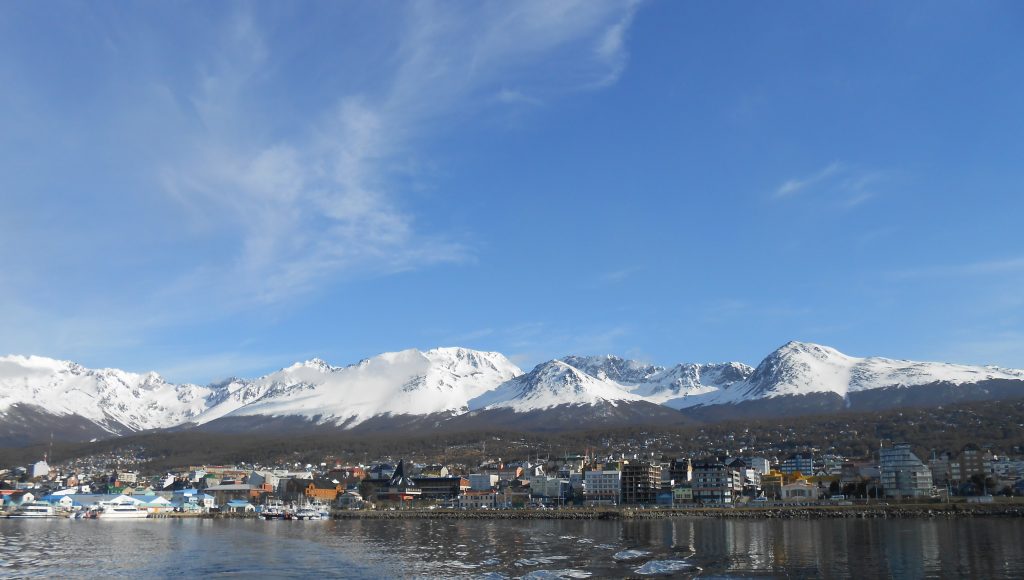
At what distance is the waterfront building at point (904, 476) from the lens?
95875 millimetres

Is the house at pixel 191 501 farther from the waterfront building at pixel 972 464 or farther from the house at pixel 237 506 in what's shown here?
the waterfront building at pixel 972 464

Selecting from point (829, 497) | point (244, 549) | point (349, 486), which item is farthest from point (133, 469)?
point (244, 549)

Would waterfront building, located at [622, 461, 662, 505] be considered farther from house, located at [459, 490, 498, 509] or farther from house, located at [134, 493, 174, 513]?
house, located at [134, 493, 174, 513]

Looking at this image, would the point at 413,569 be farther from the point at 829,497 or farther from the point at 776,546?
the point at 829,497

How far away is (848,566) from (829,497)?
229 feet

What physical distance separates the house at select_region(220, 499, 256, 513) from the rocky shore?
1526cm

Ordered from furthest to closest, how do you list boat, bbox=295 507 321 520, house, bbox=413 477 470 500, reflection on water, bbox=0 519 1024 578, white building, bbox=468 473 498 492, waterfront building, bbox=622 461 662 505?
white building, bbox=468 473 498 492 < house, bbox=413 477 470 500 < waterfront building, bbox=622 461 662 505 < boat, bbox=295 507 321 520 < reflection on water, bbox=0 519 1024 578

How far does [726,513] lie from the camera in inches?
3204

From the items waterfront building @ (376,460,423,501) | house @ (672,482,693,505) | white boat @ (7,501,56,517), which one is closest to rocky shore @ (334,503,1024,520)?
house @ (672,482,693,505)

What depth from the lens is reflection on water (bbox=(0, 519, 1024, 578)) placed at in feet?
108

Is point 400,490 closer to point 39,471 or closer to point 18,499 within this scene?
point 18,499

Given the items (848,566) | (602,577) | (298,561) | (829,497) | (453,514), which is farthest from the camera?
(829,497)

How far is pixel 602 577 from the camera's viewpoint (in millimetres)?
30484

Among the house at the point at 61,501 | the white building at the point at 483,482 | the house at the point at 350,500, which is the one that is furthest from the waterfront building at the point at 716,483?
the house at the point at 61,501
